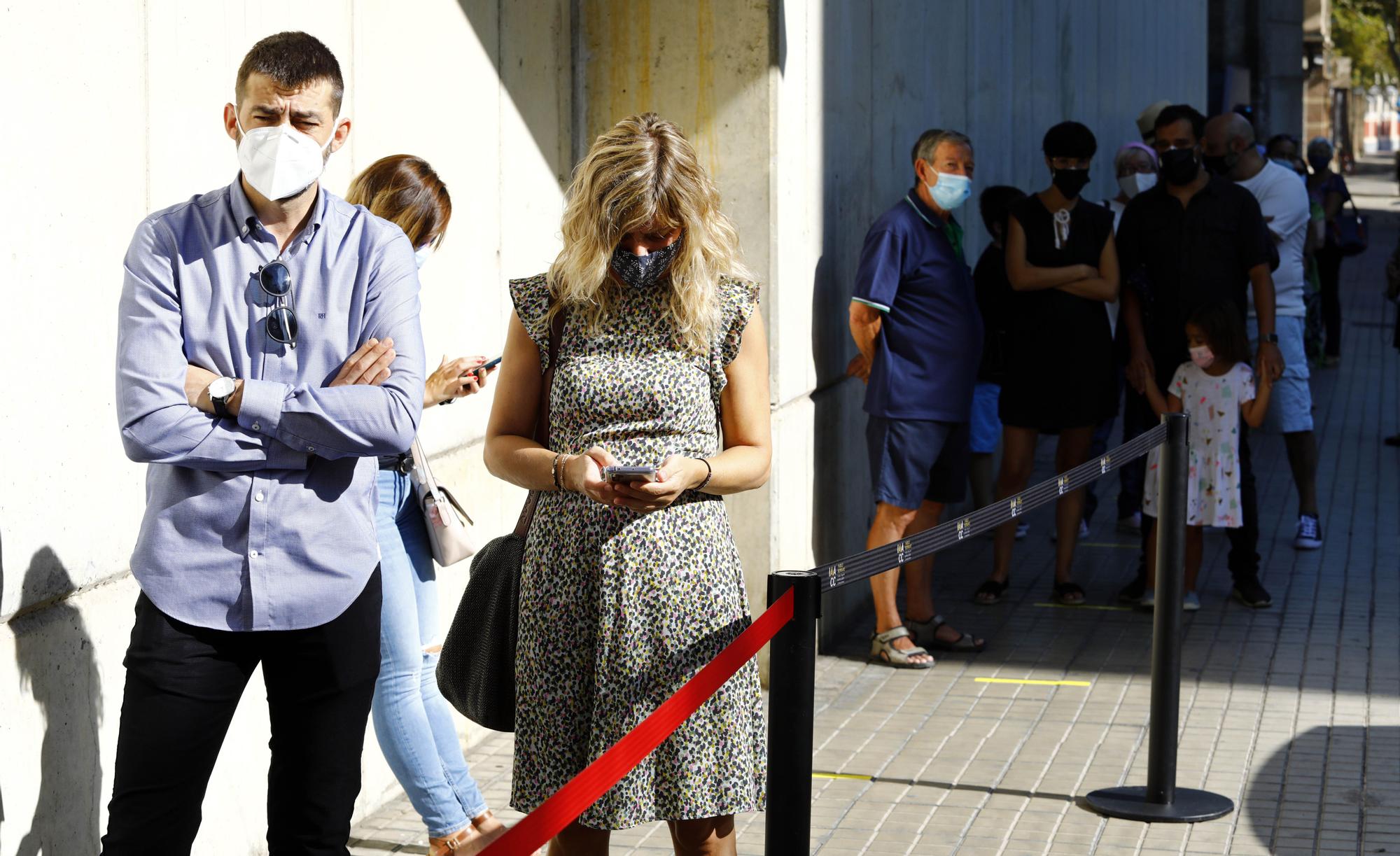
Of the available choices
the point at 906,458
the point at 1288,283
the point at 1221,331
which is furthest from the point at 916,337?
the point at 1288,283

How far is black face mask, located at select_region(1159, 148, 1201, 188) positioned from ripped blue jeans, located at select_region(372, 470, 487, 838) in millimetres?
4689

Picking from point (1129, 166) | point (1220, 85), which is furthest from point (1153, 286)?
point (1220, 85)

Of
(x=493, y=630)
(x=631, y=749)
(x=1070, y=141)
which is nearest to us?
(x=631, y=749)

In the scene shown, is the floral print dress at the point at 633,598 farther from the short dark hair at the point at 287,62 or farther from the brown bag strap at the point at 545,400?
the short dark hair at the point at 287,62

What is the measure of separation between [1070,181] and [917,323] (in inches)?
52.8

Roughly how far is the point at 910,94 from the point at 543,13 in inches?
111

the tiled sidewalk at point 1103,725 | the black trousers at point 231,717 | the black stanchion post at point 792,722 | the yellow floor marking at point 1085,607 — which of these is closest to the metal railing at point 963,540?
the black stanchion post at point 792,722

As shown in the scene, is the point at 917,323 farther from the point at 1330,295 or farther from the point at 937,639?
the point at 1330,295

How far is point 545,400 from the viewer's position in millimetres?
3684

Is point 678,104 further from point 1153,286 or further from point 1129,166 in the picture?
point 1129,166

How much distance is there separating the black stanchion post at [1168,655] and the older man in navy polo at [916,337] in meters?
1.79

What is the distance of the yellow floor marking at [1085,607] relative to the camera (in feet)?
26.3

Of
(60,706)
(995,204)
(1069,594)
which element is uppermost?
(995,204)

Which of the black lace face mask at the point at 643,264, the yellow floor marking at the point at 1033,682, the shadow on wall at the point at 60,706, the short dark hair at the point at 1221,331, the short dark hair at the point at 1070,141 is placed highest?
the short dark hair at the point at 1070,141
